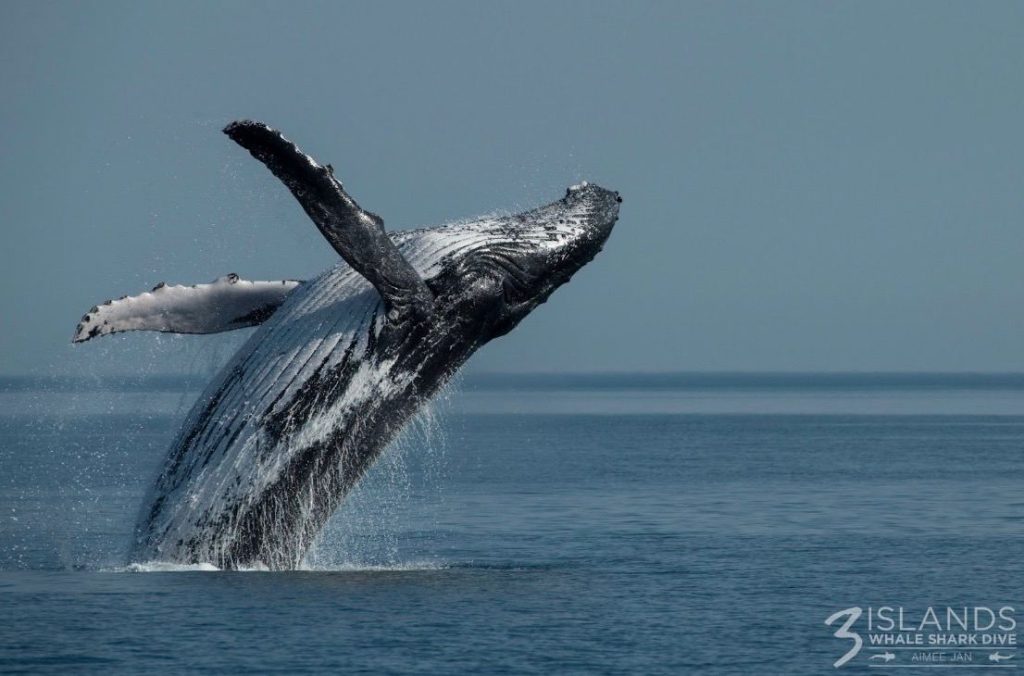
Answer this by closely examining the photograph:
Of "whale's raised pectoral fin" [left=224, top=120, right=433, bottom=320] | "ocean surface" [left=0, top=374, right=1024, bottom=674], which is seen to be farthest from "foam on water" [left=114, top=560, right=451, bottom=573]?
"whale's raised pectoral fin" [left=224, top=120, right=433, bottom=320]

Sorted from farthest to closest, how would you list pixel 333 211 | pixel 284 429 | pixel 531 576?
pixel 531 576 → pixel 284 429 → pixel 333 211

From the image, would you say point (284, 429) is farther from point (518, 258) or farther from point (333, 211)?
point (518, 258)

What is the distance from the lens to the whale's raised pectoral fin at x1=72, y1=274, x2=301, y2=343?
1306cm

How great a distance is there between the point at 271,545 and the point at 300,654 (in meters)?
2.12

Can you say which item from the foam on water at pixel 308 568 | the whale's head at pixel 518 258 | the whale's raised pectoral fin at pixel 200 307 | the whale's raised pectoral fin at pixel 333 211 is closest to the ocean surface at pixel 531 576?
the foam on water at pixel 308 568

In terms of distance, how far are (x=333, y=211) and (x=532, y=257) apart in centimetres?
201

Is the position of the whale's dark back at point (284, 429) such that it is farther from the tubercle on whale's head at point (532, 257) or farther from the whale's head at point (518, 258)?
the tubercle on whale's head at point (532, 257)

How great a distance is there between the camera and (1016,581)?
15.1 metres

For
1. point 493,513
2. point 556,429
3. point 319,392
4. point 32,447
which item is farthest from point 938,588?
point 556,429

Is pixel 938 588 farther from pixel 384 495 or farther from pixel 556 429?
pixel 556 429

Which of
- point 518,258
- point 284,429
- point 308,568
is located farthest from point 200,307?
point 518,258

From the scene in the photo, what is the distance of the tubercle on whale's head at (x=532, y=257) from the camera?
1298 centimetres

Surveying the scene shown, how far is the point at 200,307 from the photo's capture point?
13.1m

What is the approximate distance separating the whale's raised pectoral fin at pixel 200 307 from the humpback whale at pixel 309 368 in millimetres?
11
